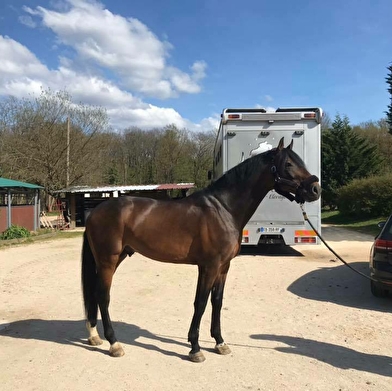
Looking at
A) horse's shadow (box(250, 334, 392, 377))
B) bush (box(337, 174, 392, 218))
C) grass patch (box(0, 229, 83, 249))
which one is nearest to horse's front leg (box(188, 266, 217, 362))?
horse's shadow (box(250, 334, 392, 377))

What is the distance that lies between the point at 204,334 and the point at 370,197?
67.5ft

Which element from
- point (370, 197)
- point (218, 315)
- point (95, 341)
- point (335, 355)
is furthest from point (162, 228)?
point (370, 197)

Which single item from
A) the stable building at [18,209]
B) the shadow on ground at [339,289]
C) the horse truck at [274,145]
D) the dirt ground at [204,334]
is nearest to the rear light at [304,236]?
the horse truck at [274,145]

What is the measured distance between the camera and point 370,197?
2198cm

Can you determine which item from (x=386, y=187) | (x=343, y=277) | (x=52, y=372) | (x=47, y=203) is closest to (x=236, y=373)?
(x=52, y=372)

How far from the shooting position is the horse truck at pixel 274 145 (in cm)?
933

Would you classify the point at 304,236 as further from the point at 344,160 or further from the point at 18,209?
the point at 344,160

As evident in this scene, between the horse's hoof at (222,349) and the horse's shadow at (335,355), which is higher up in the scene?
the horse's hoof at (222,349)

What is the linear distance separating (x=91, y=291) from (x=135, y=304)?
1.64 metres

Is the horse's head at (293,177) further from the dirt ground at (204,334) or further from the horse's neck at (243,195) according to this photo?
the dirt ground at (204,334)

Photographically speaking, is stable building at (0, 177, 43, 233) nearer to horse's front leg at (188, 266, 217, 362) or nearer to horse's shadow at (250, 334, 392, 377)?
horse's front leg at (188, 266, 217, 362)

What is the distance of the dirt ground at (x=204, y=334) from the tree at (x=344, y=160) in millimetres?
26777

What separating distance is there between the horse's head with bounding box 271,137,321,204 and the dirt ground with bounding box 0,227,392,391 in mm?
1680

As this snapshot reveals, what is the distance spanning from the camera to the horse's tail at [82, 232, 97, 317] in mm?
4176
